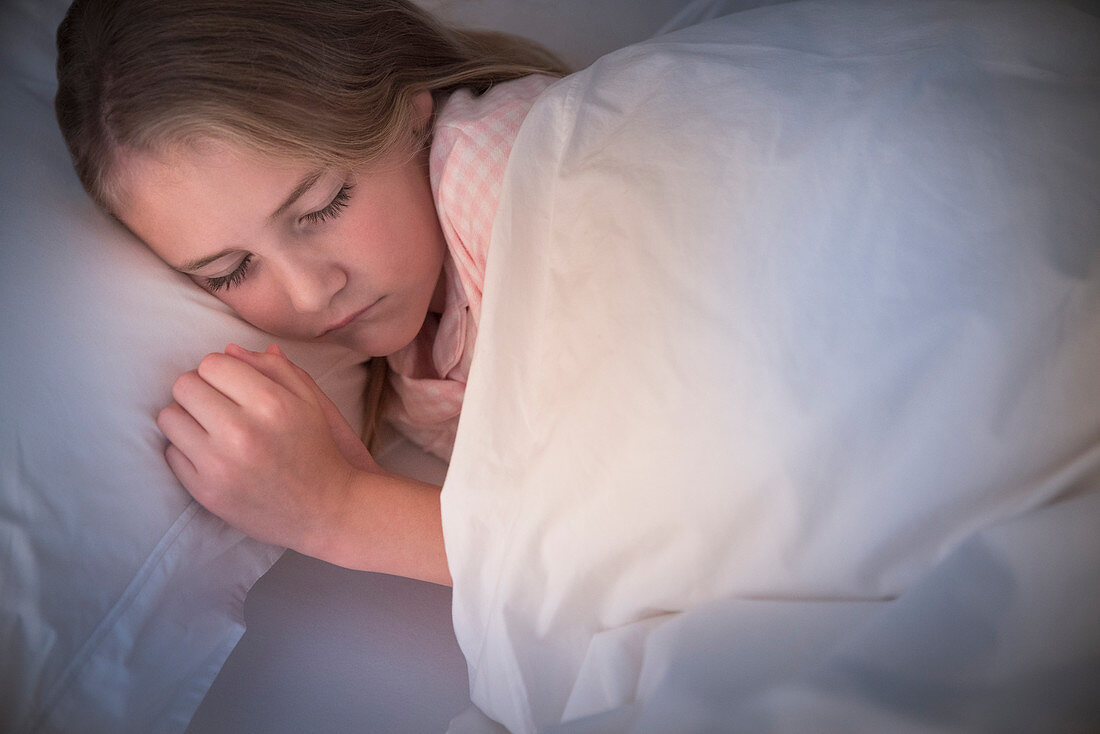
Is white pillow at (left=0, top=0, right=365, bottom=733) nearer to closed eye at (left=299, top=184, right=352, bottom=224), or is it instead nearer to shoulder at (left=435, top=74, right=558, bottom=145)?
closed eye at (left=299, top=184, right=352, bottom=224)

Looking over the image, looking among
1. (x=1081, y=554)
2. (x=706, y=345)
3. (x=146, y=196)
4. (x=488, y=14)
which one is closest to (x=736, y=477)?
(x=706, y=345)

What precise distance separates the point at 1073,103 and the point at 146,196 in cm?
80

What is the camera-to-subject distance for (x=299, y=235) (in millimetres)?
777

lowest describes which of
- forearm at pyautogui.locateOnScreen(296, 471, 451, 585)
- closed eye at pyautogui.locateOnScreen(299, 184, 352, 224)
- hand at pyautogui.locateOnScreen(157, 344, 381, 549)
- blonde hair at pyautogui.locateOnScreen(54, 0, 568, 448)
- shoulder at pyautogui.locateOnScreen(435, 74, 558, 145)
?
forearm at pyautogui.locateOnScreen(296, 471, 451, 585)

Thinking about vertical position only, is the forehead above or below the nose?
above

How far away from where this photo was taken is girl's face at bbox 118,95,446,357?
733 millimetres

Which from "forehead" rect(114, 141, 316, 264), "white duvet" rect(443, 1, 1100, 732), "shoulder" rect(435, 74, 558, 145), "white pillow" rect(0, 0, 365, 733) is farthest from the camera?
"shoulder" rect(435, 74, 558, 145)

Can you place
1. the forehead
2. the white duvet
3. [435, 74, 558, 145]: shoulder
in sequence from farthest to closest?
1. [435, 74, 558, 145]: shoulder
2. the forehead
3. the white duvet

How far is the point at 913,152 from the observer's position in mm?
601

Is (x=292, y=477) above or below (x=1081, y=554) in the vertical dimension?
below

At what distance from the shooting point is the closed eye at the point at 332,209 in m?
0.79

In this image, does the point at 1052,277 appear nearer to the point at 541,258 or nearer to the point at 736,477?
the point at 736,477

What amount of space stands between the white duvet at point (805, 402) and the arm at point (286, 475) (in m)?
0.14

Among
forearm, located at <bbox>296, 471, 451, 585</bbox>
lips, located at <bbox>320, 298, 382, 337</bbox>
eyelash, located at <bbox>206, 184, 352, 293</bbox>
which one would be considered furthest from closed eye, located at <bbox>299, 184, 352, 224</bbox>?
forearm, located at <bbox>296, 471, 451, 585</bbox>
